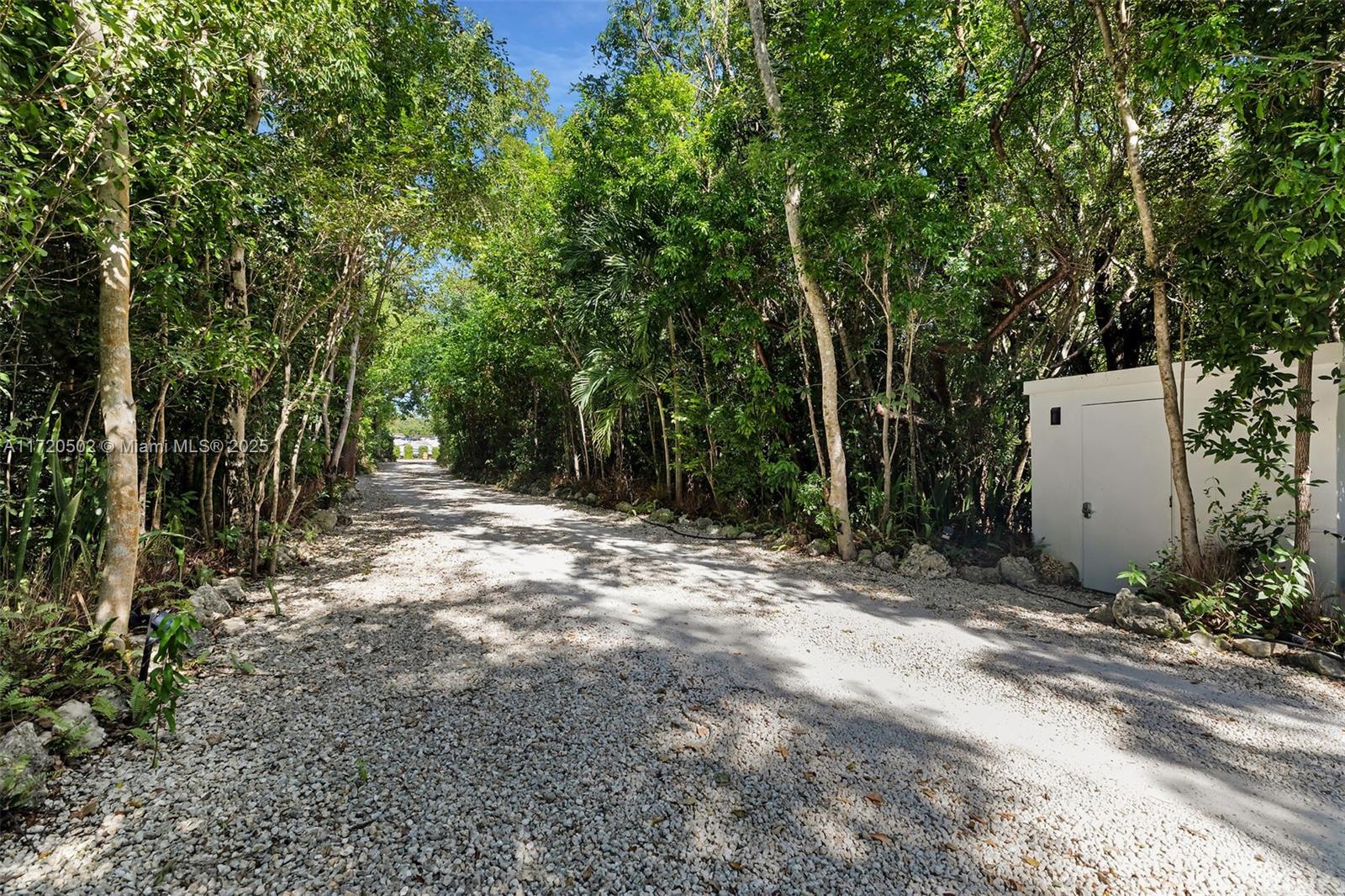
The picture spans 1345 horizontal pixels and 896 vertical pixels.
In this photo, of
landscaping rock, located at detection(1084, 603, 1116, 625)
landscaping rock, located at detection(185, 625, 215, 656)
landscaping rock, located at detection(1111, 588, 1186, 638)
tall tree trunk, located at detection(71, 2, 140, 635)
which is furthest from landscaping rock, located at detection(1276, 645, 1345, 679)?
tall tree trunk, located at detection(71, 2, 140, 635)

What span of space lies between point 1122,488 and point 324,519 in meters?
8.74

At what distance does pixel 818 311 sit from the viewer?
6.04 meters

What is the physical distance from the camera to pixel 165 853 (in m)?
1.69

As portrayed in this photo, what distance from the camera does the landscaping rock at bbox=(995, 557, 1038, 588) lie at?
5148 millimetres

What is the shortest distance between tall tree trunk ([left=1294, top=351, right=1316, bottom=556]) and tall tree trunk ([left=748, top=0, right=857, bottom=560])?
3.25 meters

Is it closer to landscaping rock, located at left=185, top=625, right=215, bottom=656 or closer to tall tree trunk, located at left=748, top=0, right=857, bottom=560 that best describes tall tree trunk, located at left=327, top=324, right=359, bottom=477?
landscaping rock, located at left=185, top=625, right=215, bottom=656

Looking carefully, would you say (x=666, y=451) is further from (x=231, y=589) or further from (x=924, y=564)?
(x=231, y=589)

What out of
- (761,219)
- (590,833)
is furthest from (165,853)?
(761,219)

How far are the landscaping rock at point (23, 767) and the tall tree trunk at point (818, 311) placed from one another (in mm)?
5700

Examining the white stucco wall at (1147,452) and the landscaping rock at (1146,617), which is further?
the landscaping rock at (1146,617)

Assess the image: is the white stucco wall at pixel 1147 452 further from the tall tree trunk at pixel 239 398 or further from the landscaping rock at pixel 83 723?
the tall tree trunk at pixel 239 398

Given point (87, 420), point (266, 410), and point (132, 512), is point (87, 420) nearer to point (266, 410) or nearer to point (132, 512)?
point (132, 512)

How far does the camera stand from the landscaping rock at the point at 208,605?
11.7ft

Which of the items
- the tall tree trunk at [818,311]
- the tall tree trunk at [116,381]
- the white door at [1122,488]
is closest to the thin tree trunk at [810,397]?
the tall tree trunk at [818,311]
